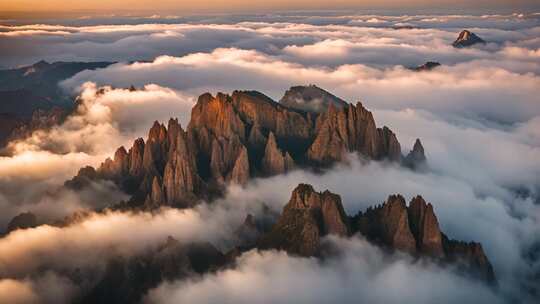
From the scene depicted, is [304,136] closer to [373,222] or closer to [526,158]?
[373,222]

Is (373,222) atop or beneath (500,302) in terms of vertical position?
atop

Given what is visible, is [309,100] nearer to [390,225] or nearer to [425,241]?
[390,225]

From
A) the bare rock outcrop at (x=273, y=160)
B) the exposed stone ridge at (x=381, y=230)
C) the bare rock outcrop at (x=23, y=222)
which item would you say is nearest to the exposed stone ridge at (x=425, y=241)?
the exposed stone ridge at (x=381, y=230)

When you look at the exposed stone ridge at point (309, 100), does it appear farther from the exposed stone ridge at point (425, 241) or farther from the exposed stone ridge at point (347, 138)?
the exposed stone ridge at point (425, 241)

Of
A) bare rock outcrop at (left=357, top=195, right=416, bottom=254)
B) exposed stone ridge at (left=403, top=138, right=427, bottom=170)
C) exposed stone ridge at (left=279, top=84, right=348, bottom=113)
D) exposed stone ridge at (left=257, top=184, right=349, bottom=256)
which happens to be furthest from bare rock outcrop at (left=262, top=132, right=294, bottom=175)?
exposed stone ridge at (left=279, top=84, right=348, bottom=113)

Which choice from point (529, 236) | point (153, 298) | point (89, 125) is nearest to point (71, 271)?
point (153, 298)

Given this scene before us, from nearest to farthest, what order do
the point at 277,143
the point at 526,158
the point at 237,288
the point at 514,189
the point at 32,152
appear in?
the point at 237,288, the point at 277,143, the point at 514,189, the point at 32,152, the point at 526,158
